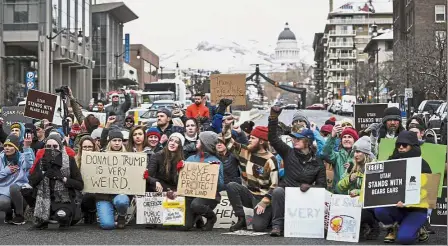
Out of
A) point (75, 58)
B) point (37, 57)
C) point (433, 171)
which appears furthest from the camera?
point (75, 58)

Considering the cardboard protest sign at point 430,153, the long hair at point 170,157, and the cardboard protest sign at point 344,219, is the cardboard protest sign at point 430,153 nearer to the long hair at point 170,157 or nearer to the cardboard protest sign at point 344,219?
the cardboard protest sign at point 344,219

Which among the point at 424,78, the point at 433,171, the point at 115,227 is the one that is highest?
the point at 424,78

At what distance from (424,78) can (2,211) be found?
49.5 metres

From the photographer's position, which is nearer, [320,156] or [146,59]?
[320,156]

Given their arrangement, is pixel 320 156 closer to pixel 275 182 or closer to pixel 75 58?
pixel 275 182

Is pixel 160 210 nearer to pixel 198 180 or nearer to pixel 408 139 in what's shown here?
pixel 198 180

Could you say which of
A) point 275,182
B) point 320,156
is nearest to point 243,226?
point 275,182

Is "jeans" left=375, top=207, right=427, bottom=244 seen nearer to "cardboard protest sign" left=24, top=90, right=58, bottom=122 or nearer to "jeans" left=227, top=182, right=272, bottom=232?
"jeans" left=227, top=182, right=272, bottom=232

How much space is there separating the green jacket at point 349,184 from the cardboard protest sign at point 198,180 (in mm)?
1710

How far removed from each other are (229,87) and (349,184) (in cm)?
1069

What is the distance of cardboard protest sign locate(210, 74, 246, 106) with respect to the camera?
72.1 ft

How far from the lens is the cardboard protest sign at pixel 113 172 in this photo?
1236 centimetres

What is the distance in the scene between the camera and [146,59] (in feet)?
487

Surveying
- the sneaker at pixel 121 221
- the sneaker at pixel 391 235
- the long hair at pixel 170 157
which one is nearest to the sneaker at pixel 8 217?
the sneaker at pixel 121 221
